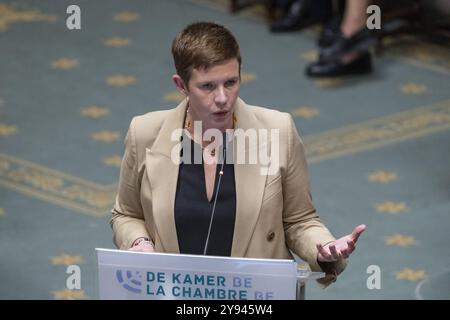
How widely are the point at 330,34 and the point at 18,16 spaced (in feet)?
7.85

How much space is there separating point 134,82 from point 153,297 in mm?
4871

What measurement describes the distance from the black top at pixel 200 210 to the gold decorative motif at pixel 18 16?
18.5 feet

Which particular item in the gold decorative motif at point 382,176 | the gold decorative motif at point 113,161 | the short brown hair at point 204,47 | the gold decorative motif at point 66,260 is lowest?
the gold decorative motif at point 66,260

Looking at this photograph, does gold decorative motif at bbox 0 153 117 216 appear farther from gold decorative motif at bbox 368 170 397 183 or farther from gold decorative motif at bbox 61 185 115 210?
gold decorative motif at bbox 368 170 397 183

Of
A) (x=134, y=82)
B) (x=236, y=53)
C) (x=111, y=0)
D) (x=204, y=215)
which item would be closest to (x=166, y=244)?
(x=204, y=215)

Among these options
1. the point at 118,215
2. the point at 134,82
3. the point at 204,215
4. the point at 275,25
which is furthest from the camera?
the point at 275,25

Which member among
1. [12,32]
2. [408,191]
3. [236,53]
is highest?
[236,53]

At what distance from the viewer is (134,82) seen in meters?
7.87

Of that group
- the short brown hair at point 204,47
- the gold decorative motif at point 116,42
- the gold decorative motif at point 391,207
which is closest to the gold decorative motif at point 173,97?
the gold decorative motif at point 116,42

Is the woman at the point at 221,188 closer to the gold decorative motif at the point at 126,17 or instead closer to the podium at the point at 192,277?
the podium at the point at 192,277

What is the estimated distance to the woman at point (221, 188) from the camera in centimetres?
336

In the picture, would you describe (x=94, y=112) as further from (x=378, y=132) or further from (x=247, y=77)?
(x=378, y=132)

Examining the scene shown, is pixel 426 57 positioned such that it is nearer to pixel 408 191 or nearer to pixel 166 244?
pixel 408 191

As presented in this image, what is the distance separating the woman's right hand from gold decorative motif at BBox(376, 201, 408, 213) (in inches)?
121
